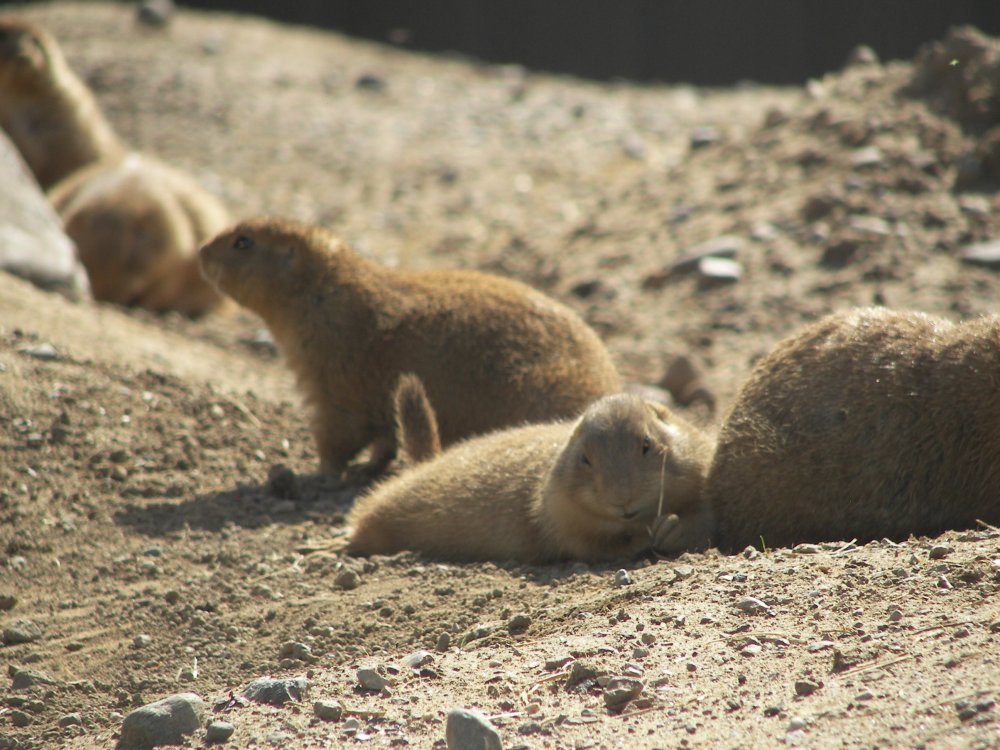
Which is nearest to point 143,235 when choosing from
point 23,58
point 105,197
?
point 105,197

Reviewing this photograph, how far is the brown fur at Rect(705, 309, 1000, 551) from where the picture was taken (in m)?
4.93

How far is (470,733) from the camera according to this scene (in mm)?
3586

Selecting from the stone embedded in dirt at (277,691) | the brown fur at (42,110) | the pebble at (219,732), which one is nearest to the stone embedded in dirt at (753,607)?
the stone embedded in dirt at (277,691)

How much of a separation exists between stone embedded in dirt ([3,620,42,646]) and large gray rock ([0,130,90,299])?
15.0ft

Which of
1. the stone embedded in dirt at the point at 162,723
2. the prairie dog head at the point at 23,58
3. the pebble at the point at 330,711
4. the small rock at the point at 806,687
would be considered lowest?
the stone embedded in dirt at the point at 162,723

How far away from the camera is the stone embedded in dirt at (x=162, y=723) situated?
157 inches

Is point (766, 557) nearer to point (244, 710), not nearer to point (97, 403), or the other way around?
point (244, 710)

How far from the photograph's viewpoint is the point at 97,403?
726 centimetres

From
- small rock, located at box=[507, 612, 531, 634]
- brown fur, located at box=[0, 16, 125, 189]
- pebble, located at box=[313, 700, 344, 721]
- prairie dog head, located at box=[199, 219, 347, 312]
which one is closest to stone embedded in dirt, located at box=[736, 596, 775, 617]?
small rock, located at box=[507, 612, 531, 634]

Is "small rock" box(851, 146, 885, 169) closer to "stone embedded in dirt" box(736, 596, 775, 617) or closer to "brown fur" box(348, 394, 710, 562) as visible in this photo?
"brown fur" box(348, 394, 710, 562)

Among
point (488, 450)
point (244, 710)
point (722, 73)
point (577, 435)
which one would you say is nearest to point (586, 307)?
point (488, 450)

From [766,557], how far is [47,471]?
3.67 metres

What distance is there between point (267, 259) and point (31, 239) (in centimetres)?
259

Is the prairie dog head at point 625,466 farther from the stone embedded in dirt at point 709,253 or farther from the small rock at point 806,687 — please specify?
the stone embedded in dirt at point 709,253
